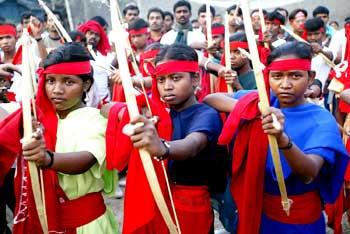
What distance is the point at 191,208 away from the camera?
289 centimetres

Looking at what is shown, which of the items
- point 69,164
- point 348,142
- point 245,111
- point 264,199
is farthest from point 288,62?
point 348,142

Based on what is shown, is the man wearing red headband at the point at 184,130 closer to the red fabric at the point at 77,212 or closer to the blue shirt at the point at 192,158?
the blue shirt at the point at 192,158

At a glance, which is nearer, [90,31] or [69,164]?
[69,164]

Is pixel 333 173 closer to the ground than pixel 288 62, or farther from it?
closer to the ground

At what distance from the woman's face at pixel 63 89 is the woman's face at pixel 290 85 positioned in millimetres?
1073

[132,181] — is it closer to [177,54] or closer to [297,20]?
[177,54]

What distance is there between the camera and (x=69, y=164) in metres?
2.49

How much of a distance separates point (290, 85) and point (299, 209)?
674mm

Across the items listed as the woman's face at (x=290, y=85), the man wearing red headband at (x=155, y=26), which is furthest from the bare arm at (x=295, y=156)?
the man wearing red headband at (x=155, y=26)

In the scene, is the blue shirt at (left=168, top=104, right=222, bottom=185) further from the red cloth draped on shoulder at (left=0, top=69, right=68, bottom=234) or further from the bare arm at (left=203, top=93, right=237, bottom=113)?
the red cloth draped on shoulder at (left=0, top=69, right=68, bottom=234)

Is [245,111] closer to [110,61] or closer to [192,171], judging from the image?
[192,171]

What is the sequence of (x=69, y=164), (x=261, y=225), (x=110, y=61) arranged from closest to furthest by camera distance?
(x=69, y=164)
(x=261, y=225)
(x=110, y=61)

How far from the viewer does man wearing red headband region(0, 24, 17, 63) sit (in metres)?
5.59

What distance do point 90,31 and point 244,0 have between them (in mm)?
5053
